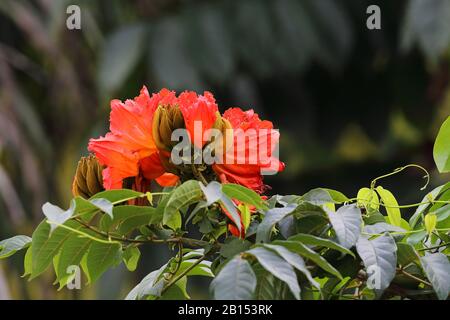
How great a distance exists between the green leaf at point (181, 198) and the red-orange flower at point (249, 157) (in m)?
0.06

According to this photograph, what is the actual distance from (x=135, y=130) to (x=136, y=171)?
31 millimetres

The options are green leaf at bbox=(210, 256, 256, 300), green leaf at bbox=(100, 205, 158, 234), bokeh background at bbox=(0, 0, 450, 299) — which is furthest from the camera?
bokeh background at bbox=(0, 0, 450, 299)

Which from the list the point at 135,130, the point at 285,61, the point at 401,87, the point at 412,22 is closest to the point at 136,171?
the point at 135,130

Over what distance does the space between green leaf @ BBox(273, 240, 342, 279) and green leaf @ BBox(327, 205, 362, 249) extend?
20 millimetres

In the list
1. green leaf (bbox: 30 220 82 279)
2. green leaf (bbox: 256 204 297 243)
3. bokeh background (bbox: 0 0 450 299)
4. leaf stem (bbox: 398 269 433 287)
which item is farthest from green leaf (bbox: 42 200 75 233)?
bokeh background (bbox: 0 0 450 299)

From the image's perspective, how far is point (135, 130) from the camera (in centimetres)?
74

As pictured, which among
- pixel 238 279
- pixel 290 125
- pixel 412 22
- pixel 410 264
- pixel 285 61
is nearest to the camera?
pixel 238 279

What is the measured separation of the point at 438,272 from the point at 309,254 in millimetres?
87

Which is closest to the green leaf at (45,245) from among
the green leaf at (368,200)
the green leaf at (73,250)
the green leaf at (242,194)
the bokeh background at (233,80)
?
the green leaf at (73,250)

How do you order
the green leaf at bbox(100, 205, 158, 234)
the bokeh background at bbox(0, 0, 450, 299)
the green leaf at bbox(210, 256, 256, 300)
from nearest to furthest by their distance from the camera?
Answer: 1. the green leaf at bbox(210, 256, 256, 300)
2. the green leaf at bbox(100, 205, 158, 234)
3. the bokeh background at bbox(0, 0, 450, 299)

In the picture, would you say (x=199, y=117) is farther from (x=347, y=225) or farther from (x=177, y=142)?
(x=347, y=225)

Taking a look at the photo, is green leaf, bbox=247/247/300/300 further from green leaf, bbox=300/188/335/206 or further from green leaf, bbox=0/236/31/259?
green leaf, bbox=0/236/31/259

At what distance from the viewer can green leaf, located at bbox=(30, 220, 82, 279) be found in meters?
0.67
